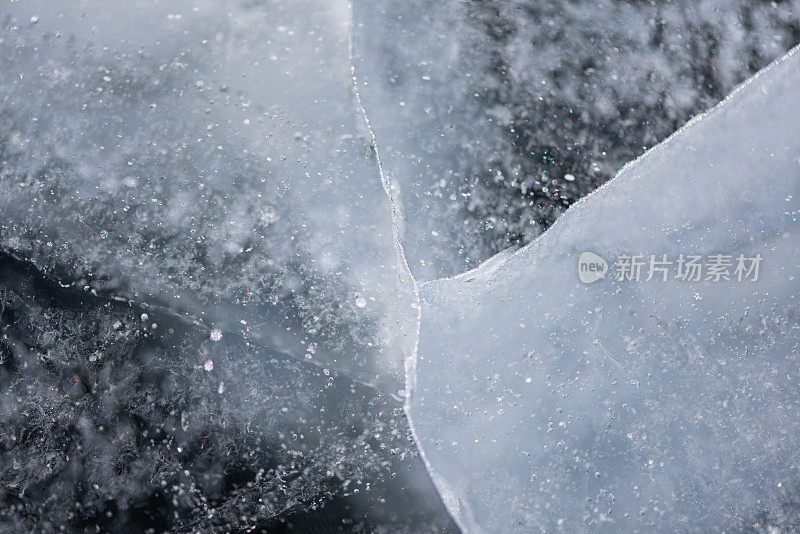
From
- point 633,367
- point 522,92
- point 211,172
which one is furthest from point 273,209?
point 633,367

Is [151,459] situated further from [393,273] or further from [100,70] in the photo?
[100,70]

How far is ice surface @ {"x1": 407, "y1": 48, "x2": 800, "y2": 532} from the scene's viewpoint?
1.44m

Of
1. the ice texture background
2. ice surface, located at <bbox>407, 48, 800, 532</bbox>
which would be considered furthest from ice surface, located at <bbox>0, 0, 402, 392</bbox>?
ice surface, located at <bbox>407, 48, 800, 532</bbox>

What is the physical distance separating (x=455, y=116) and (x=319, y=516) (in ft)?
2.92

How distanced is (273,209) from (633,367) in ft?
2.65

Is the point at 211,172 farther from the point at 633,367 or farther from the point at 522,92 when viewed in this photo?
the point at 633,367

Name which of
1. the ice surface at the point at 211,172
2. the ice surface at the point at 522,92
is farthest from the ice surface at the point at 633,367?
the ice surface at the point at 211,172

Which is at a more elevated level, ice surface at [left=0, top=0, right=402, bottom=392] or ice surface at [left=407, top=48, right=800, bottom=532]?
ice surface at [left=0, top=0, right=402, bottom=392]

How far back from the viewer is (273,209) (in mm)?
1431

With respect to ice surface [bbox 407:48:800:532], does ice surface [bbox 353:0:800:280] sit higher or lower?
higher

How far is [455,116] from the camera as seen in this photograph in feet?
4.81

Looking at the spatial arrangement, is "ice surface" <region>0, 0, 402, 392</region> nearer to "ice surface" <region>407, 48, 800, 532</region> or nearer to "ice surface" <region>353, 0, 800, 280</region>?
"ice surface" <region>353, 0, 800, 280</region>

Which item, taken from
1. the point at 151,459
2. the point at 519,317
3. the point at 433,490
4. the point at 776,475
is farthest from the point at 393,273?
the point at 776,475

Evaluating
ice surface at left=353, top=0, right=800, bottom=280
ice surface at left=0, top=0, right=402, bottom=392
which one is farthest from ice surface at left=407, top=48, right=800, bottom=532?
ice surface at left=0, top=0, right=402, bottom=392
